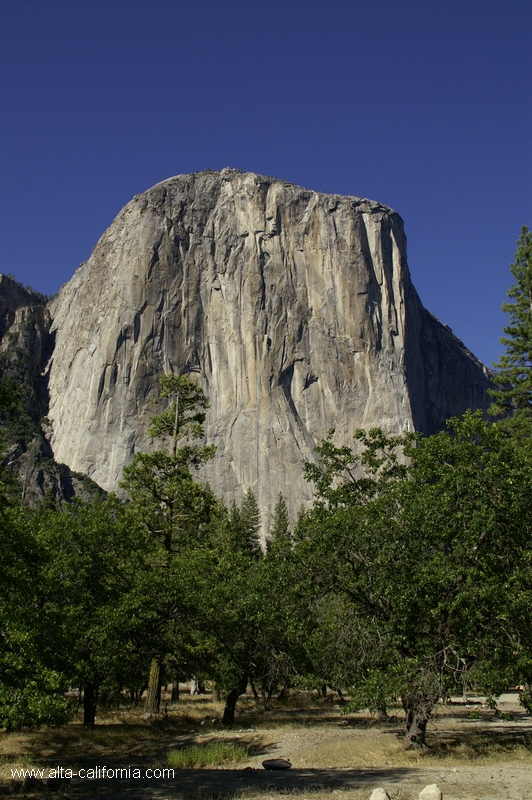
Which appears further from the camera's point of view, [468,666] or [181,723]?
[181,723]

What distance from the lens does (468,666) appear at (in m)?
13.5

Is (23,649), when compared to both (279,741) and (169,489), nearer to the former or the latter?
(279,741)

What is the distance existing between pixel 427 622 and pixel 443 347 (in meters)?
122

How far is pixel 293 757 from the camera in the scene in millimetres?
15867

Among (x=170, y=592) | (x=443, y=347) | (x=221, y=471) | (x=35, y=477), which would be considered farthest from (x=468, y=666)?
(x=443, y=347)

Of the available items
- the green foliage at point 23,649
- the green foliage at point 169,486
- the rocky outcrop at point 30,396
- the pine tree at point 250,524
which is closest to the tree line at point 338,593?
the green foliage at point 23,649

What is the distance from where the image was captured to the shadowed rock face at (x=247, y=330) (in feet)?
306

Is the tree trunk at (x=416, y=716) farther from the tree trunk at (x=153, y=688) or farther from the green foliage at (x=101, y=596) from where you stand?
the tree trunk at (x=153, y=688)

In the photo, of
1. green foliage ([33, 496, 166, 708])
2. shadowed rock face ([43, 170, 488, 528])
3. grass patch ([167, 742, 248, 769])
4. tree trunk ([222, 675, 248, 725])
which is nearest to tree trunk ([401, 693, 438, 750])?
grass patch ([167, 742, 248, 769])

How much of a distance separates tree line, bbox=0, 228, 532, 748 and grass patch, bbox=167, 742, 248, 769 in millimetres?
2706

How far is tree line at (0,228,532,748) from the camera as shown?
493 inches

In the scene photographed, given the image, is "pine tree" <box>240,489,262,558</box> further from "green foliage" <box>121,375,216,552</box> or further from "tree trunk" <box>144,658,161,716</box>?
"tree trunk" <box>144,658,161,716</box>

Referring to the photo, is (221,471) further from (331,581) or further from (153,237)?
(331,581)

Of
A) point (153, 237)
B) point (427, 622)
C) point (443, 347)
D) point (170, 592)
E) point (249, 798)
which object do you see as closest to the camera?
point (249, 798)
